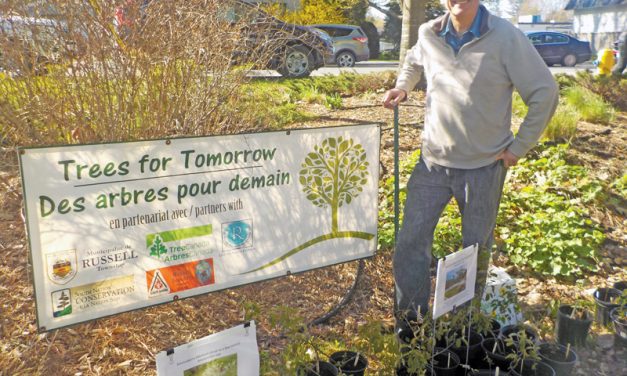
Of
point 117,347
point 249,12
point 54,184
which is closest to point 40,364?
point 117,347

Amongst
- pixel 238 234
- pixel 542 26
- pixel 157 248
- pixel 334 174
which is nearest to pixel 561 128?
pixel 334 174

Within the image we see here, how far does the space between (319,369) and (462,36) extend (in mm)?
1835

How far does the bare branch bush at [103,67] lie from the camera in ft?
11.0

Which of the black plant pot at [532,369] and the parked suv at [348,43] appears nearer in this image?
the black plant pot at [532,369]

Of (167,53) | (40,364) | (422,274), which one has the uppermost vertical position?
(167,53)

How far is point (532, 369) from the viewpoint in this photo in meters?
2.78

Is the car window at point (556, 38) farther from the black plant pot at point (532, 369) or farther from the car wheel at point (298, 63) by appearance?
the black plant pot at point (532, 369)

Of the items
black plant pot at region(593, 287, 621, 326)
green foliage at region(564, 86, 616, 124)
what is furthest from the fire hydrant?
black plant pot at region(593, 287, 621, 326)

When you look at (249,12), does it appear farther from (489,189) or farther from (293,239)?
(489,189)

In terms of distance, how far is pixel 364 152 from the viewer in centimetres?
338

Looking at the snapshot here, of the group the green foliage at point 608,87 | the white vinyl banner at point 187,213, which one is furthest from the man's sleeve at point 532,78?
the green foliage at point 608,87

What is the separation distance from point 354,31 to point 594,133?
15.6 m

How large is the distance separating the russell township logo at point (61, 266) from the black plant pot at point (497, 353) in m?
2.07

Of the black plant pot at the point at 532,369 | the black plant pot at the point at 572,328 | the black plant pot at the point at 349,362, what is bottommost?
the black plant pot at the point at 572,328
